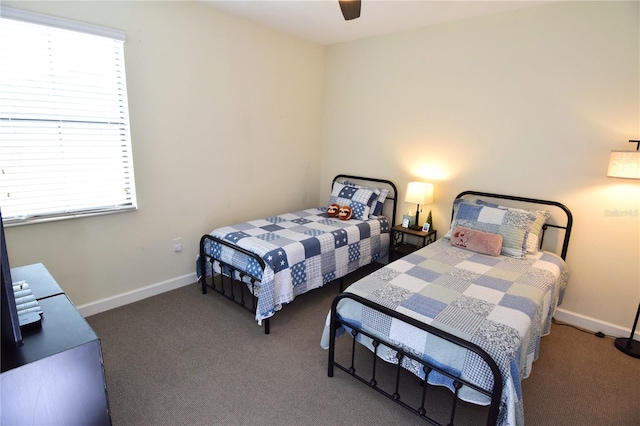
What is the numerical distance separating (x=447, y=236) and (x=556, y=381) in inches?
53.0

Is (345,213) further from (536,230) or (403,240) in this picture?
(536,230)

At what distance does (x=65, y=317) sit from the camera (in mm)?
1420

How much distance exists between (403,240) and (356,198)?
0.72 metres

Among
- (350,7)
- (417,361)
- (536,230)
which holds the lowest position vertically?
(417,361)

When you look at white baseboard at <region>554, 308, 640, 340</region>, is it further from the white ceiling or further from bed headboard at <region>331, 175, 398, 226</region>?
the white ceiling

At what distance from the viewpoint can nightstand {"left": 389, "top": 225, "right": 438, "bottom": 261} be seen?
3.41 m

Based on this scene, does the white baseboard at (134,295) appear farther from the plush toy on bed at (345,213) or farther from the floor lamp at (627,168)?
the floor lamp at (627,168)

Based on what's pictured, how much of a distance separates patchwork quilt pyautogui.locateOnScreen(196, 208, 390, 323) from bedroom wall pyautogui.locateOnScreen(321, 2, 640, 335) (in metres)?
0.78

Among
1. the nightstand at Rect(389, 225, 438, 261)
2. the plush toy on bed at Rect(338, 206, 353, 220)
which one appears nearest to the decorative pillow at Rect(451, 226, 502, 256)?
the nightstand at Rect(389, 225, 438, 261)

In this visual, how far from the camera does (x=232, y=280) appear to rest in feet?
9.75

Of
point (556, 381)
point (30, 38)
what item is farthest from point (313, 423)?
point (30, 38)

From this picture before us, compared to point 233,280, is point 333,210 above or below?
above

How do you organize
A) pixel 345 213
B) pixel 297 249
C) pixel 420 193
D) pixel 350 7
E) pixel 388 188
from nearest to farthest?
1. pixel 350 7
2. pixel 297 249
3. pixel 420 193
4. pixel 345 213
5. pixel 388 188

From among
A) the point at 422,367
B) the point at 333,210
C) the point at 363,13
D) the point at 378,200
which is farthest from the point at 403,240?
the point at 363,13
